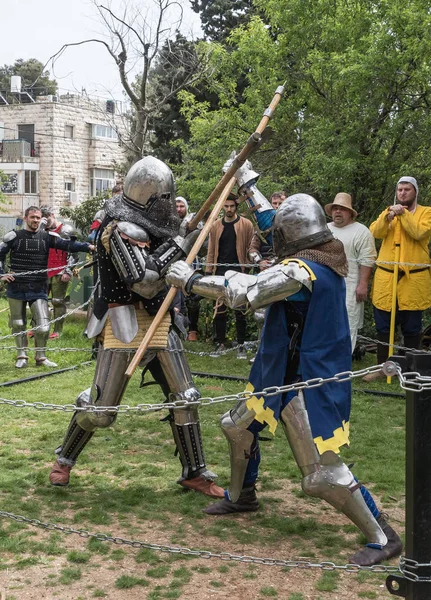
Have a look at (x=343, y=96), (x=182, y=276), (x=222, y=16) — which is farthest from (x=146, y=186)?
(x=222, y=16)

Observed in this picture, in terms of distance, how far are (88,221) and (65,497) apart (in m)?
12.2

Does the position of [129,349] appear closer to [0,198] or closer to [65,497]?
[65,497]

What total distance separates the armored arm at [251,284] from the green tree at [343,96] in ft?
18.2

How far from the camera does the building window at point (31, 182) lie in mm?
34750

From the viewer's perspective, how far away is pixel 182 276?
3.89m

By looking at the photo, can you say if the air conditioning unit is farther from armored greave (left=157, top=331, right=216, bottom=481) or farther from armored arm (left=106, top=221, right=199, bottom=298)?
armored arm (left=106, top=221, right=199, bottom=298)

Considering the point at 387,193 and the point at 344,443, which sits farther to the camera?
the point at 387,193

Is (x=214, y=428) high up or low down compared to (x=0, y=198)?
Answer: down

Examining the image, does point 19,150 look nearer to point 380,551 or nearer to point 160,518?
point 160,518

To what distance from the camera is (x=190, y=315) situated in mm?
10570

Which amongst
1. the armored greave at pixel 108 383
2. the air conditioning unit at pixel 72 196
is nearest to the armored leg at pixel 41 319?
the armored greave at pixel 108 383

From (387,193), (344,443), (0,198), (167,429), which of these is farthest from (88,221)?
(344,443)

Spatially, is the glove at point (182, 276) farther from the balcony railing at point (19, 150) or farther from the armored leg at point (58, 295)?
the balcony railing at point (19, 150)

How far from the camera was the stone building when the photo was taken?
113 ft
